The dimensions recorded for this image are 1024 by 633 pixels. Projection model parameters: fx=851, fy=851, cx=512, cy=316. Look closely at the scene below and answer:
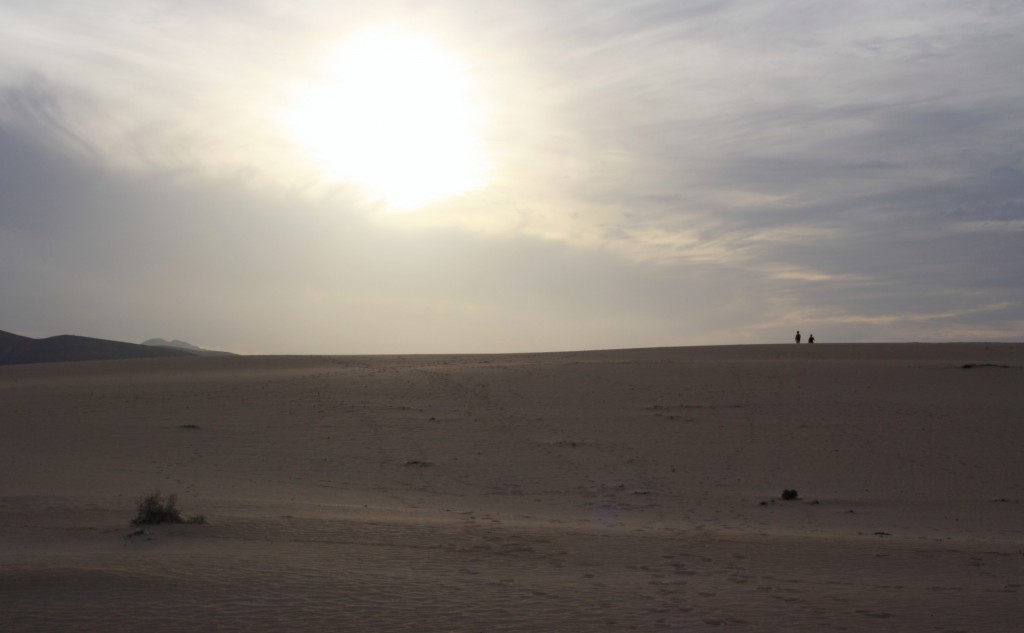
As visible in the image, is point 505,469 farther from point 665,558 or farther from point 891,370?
point 891,370

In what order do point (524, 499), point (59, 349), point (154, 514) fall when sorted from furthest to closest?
point (59, 349) → point (524, 499) → point (154, 514)

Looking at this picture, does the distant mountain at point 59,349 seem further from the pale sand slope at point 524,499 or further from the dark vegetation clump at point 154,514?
the dark vegetation clump at point 154,514

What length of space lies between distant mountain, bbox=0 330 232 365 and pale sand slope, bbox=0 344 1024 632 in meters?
60.0

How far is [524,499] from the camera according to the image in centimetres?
1591

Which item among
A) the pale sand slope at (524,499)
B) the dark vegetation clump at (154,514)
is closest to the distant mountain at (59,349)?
the pale sand slope at (524,499)

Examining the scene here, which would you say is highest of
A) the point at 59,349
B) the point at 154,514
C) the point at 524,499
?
the point at 59,349

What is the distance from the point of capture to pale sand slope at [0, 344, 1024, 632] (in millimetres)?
8609

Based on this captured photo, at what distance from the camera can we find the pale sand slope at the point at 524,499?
8.61 m

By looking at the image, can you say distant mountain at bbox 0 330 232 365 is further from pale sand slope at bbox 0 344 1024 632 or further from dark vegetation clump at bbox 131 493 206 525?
dark vegetation clump at bbox 131 493 206 525

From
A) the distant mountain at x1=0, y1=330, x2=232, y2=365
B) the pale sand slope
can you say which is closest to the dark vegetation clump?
the pale sand slope

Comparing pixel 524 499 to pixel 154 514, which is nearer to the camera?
pixel 154 514

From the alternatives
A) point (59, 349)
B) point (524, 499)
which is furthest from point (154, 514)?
point (59, 349)

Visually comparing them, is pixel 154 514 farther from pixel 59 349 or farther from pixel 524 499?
pixel 59 349

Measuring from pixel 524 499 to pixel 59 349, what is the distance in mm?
86061
